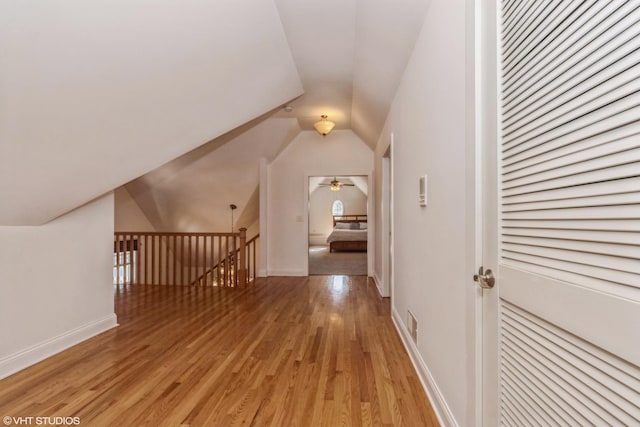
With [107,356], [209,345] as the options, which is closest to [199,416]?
[209,345]

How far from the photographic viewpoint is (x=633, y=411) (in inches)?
26.1

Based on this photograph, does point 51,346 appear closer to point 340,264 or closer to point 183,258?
point 183,258

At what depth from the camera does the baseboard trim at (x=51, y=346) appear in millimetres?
2395

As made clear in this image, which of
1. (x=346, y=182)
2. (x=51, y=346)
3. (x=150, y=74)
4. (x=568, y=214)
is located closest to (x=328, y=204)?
(x=346, y=182)

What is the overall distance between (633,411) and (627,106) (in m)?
0.60

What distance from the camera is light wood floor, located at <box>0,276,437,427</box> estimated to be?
6.27 feet

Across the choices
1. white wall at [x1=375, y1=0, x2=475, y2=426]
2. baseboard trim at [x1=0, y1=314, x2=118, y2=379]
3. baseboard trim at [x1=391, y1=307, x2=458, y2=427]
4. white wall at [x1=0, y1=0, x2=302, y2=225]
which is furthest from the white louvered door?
baseboard trim at [x1=0, y1=314, x2=118, y2=379]

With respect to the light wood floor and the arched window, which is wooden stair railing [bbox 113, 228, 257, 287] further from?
the arched window

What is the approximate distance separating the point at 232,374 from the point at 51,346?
5.18 ft

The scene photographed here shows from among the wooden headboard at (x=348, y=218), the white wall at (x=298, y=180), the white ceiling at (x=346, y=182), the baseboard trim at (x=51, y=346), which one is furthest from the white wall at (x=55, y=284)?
the wooden headboard at (x=348, y=218)

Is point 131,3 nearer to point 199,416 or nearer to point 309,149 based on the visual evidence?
point 199,416

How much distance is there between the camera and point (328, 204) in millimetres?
13500

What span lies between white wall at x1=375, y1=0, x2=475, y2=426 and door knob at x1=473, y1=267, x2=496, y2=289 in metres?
0.11

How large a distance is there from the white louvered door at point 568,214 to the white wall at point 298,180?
526 cm
